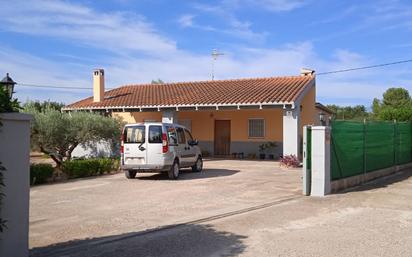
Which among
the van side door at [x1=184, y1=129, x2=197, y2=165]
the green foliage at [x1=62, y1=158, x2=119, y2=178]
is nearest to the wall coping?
the green foliage at [x1=62, y1=158, x2=119, y2=178]

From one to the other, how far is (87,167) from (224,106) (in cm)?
847

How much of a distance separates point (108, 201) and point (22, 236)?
18.9 feet

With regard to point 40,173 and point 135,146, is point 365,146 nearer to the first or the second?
point 135,146

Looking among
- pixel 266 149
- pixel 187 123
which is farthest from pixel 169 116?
pixel 266 149

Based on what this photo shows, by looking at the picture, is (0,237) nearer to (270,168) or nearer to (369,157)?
(369,157)

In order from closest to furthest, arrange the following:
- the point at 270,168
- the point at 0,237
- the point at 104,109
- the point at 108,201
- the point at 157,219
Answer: the point at 0,237
the point at 157,219
the point at 108,201
the point at 270,168
the point at 104,109

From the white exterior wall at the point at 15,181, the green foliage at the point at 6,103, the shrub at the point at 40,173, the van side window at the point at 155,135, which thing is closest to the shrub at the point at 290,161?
the van side window at the point at 155,135

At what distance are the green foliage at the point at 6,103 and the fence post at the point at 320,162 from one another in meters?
8.53

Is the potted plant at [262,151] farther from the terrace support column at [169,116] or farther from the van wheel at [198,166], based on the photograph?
the van wheel at [198,166]

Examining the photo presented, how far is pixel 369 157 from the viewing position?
15828 millimetres

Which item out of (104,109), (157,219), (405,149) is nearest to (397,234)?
(157,219)

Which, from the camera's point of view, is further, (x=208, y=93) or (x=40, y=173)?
(x=208, y=93)

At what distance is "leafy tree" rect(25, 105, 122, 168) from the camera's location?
760 inches

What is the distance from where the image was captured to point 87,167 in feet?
56.9
